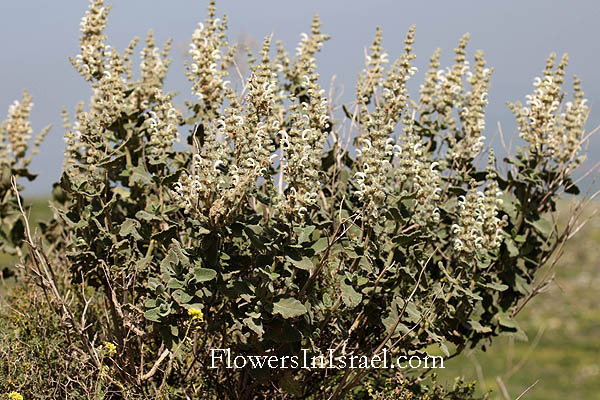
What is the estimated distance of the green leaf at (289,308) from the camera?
2.60 metres

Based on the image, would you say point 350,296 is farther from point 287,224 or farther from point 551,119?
point 551,119

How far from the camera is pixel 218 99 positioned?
336 centimetres

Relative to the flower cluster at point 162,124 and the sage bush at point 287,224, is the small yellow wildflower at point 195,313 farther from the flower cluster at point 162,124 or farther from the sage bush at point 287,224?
the flower cluster at point 162,124

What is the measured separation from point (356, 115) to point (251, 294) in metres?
1.50

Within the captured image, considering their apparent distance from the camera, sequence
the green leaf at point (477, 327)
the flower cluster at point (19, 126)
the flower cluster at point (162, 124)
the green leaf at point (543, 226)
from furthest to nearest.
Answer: the flower cluster at point (19, 126) → the green leaf at point (543, 226) → the green leaf at point (477, 327) → the flower cluster at point (162, 124)

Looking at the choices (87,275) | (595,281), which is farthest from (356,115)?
(595,281)

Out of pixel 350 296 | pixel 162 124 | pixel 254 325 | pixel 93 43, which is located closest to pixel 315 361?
pixel 350 296

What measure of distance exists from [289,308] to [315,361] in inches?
24.0

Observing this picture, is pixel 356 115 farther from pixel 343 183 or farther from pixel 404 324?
pixel 404 324

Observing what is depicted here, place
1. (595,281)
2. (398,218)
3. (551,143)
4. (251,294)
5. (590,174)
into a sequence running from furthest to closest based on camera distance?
(595,281)
(590,174)
(551,143)
(398,218)
(251,294)

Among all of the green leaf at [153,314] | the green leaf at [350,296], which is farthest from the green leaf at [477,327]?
the green leaf at [153,314]

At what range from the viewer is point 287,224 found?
268 cm

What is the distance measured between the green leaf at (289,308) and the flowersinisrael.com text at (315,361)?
1.28ft

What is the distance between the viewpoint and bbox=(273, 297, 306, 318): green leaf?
2.60 metres
